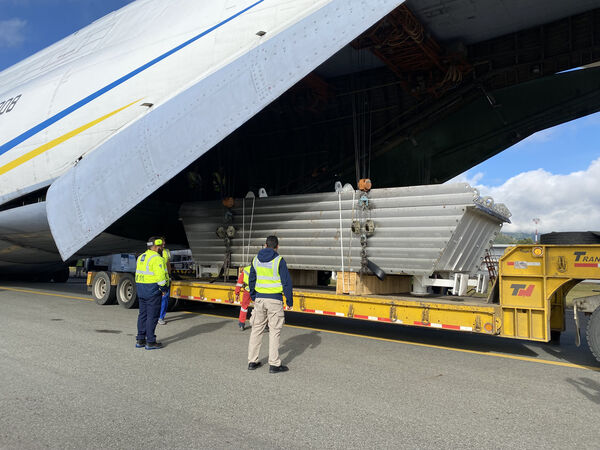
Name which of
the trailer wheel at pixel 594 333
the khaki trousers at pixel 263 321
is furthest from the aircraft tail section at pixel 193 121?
the trailer wheel at pixel 594 333

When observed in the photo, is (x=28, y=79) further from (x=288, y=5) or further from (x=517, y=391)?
(x=517, y=391)

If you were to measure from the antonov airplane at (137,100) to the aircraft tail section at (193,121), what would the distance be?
2 centimetres

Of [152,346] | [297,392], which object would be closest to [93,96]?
[152,346]

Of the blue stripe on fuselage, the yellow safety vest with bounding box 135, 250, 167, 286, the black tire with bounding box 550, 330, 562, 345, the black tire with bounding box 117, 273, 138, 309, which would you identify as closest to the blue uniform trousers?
the yellow safety vest with bounding box 135, 250, 167, 286

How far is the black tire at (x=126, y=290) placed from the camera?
11.9 meters

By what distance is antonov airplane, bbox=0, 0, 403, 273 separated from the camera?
26.9 ft

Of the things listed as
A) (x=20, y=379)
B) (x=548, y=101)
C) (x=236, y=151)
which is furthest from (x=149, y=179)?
(x=548, y=101)

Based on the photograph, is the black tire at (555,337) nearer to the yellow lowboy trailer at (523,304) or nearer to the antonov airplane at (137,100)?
the yellow lowboy trailer at (523,304)

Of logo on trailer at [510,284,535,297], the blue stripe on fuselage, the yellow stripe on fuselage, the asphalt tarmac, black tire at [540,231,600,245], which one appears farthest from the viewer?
the yellow stripe on fuselage

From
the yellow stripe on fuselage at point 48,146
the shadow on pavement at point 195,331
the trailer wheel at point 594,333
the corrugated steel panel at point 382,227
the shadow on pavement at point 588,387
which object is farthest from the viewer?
the yellow stripe on fuselage at point 48,146

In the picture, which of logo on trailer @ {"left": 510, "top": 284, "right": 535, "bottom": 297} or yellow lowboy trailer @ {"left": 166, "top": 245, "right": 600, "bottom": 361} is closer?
yellow lowboy trailer @ {"left": 166, "top": 245, "right": 600, "bottom": 361}

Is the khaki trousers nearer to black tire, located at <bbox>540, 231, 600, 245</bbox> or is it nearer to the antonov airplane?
the antonov airplane

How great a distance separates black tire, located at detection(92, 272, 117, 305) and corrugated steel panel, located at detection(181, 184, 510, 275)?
444 centimetres

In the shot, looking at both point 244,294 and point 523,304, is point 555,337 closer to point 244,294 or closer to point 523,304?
point 523,304
